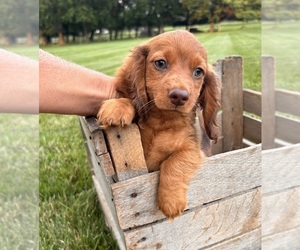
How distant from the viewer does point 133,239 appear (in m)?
0.81

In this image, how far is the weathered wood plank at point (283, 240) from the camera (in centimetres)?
112

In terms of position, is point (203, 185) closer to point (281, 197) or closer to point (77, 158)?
point (281, 197)

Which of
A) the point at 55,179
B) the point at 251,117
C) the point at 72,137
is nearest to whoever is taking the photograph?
the point at 251,117

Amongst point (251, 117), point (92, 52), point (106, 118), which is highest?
point (92, 52)

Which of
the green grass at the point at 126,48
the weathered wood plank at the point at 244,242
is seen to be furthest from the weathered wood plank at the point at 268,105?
the weathered wood plank at the point at 244,242

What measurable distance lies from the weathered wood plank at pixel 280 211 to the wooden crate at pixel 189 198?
11 cm

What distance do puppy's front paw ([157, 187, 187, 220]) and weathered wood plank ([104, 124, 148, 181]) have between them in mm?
A: 59

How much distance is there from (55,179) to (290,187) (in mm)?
894

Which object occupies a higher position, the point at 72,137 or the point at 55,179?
the point at 72,137

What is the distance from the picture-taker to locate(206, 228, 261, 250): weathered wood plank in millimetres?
951

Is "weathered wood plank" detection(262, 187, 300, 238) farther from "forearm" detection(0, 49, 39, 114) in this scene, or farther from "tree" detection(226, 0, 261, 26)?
"forearm" detection(0, 49, 39, 114)

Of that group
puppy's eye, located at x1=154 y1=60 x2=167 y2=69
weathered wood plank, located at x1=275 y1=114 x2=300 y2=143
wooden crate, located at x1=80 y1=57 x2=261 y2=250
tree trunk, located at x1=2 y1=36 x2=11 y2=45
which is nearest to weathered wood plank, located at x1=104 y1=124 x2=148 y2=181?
wooden crate, located at x1=80 y1=57 x2=261 y2=250

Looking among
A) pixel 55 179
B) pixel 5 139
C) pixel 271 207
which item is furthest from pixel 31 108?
pixel 5 139

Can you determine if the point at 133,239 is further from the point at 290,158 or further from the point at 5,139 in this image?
the point at 5,139
